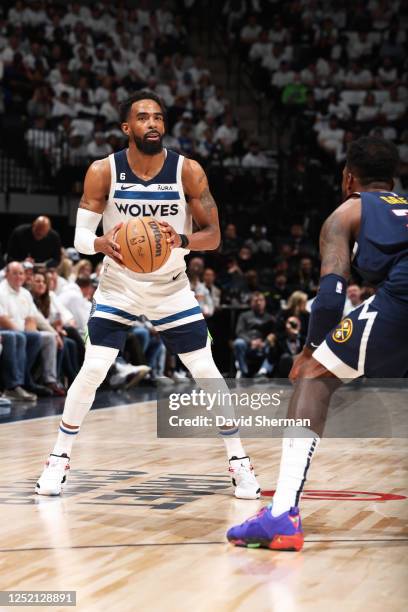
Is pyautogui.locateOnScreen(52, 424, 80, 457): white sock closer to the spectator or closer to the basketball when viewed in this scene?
the basketball

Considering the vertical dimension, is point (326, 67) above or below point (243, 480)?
above

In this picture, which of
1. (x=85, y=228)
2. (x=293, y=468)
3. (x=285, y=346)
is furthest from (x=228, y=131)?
(x=293, y=468)

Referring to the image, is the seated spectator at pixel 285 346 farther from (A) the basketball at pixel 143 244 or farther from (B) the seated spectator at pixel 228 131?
(A) the basketball at pixel 143 244

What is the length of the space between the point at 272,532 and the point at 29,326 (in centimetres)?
704

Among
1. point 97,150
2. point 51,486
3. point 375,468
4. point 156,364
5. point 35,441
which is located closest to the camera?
point 51,486

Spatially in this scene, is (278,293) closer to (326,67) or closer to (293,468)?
(326,67)

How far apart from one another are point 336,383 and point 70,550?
1167mm

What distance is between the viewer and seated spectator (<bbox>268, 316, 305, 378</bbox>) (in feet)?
43.0

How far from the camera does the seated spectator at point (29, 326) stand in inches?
409

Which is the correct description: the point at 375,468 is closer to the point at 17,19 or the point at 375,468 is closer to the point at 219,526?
the point at 219,526

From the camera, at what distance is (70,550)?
12.8 ft

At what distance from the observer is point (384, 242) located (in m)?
4.03

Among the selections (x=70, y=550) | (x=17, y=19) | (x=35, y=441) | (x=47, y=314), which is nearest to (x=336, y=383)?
(x=70, y=550)

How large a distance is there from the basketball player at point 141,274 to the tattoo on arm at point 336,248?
1271 mm
